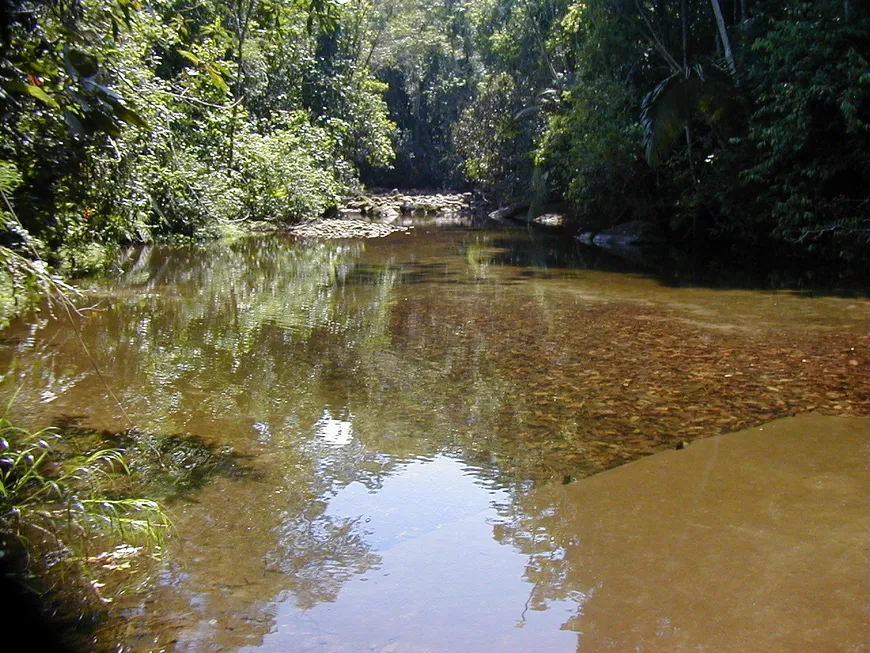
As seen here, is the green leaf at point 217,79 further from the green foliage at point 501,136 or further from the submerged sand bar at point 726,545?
the green foliage at point 501,136

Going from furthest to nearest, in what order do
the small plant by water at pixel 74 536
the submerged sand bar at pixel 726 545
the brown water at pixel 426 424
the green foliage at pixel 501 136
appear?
1. the green foliage at pixel 501 136
2. the small plant by water at pixel 74 536
3. the brown water at pixel 426 424
4. the submerged sand bar at pixel 726 545

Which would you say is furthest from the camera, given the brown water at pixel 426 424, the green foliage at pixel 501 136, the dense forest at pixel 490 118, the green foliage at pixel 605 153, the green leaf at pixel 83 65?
the green foliage at pixel 501 136

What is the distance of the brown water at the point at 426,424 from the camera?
11.4 feet

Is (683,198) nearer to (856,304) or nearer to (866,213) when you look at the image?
(866,213)

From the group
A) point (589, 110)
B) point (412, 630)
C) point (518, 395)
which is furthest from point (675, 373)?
point (589, 110)

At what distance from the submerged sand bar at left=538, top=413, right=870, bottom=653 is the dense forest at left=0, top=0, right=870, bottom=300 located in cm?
314

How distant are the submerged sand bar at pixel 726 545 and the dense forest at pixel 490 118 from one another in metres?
3.14

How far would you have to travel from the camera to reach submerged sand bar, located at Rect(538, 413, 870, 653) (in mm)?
3273

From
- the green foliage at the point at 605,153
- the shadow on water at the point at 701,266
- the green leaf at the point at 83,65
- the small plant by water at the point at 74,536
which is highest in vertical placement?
the green foliage at the point at 605,153

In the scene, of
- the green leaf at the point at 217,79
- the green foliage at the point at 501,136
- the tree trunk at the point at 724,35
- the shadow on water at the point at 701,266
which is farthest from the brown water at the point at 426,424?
the green foliage at the point at 501,136

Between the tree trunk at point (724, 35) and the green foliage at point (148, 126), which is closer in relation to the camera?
the green foliage at point (148, 126)

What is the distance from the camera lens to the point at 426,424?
241 inches

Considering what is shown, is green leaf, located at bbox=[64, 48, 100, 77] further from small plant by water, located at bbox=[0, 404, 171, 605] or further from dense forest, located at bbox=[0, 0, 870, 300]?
small plant by water, located at bbox=[0, 404, 171, 605]

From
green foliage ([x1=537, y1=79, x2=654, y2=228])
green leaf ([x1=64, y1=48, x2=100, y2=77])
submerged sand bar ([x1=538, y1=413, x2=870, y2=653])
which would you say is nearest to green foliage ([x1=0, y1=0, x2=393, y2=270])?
green leaf ([x1=64, y1=48, x2=100, y2=77])
